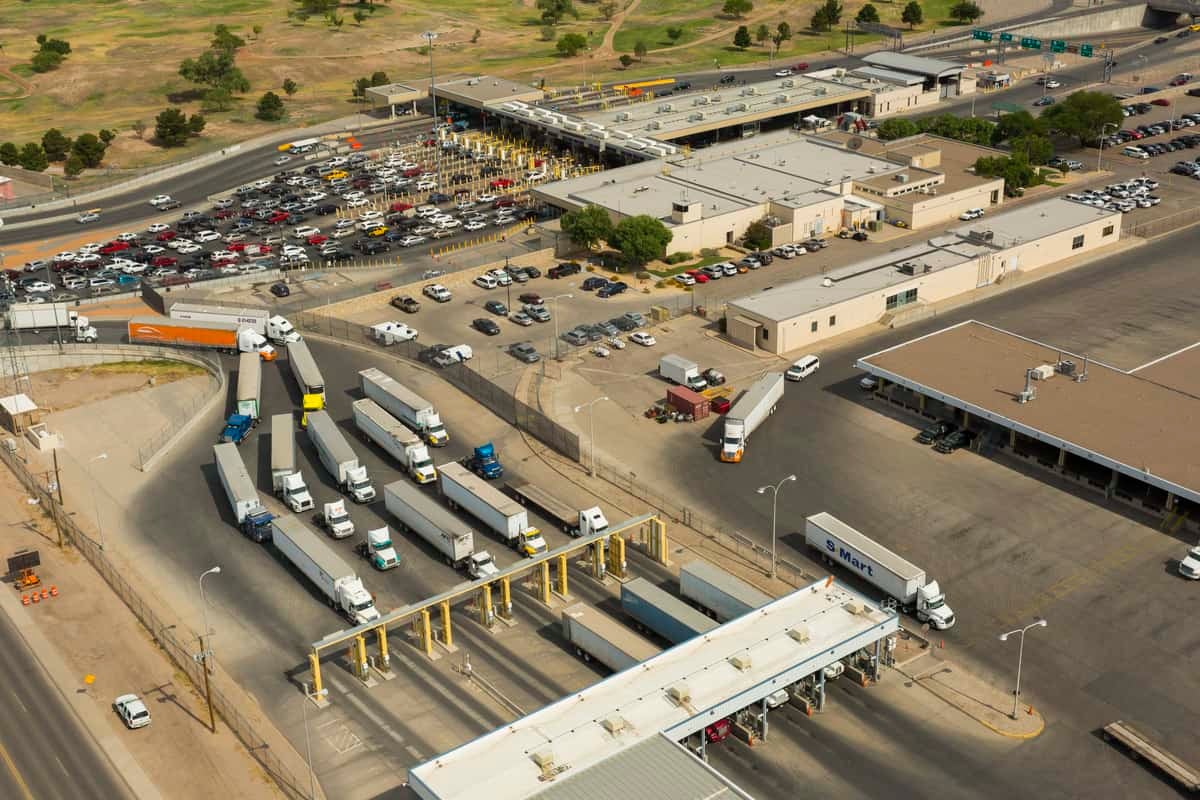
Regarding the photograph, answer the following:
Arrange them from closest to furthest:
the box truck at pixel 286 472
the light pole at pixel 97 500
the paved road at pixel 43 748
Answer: the paved road at pixel 43 748
the light pole at pixel 97 500
the box truck at pixel 286 472

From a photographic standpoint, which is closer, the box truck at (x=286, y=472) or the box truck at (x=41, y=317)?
the box truck at (x=286, y=472)

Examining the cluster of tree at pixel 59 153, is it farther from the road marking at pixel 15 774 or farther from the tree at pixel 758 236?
the road marking at pixel 15 774

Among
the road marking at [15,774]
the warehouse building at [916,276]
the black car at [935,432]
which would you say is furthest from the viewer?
the warehouse building at [916,276]

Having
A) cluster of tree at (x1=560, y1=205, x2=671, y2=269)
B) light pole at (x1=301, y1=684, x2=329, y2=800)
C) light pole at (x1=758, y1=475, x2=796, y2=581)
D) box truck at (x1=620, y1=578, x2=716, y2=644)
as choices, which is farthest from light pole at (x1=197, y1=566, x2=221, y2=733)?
cluster of tree at (x1=560, y1=205, x2=671, y2=269)

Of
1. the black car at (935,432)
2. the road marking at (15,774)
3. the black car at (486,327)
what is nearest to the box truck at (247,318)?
the black car at (486,327)

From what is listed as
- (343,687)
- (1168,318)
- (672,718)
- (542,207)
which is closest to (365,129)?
(542,207)

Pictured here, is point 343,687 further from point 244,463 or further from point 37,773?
point 244,463

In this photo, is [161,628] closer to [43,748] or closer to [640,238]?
[43,748]

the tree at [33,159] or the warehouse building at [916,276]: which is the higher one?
the tree at [33,159]
